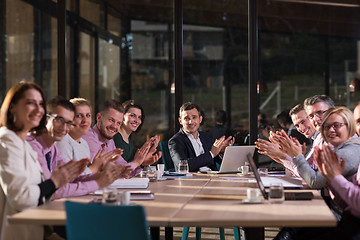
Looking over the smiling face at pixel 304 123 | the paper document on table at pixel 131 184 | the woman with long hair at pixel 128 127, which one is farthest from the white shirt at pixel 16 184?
the smiling face at pixel 304 123

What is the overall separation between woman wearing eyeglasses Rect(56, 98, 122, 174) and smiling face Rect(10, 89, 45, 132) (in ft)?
2.58

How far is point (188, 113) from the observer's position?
527cm

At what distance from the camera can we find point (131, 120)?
16.8 ft

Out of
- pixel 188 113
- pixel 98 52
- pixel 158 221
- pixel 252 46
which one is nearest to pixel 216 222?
pixel 158 221

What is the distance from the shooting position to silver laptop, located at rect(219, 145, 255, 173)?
4.41 m

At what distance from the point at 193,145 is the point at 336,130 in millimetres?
2053

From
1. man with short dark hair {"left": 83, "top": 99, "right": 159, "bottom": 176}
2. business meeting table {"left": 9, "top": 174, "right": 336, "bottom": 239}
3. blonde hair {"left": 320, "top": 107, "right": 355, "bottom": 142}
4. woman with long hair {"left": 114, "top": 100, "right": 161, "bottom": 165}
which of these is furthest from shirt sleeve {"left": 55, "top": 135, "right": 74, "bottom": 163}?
blonde hair {"left": 320, "top": 107, "right": 355, "bottom": 142}

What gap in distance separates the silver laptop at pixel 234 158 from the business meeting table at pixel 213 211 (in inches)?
39.9

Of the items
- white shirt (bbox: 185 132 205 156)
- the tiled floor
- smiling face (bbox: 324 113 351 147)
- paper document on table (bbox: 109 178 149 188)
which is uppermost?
smiling face (bbox: 324 113 351 147)

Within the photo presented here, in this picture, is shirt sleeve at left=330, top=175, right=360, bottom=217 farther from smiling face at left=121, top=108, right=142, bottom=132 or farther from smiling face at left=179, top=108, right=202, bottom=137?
smiling face at left=121, top=108, right=142, bottom=132

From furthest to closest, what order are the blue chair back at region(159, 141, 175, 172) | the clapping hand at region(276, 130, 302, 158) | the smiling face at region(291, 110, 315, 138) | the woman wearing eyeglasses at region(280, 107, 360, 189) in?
the blue chair back at region(159, 141, 175, 172)
the smiling face at region(291, 110, 315, 138)
the clapping hand at region(276, 130, 302, 158)
the woman wearing eyeglasses at region(280, 107, 360, 189)

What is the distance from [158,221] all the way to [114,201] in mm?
422

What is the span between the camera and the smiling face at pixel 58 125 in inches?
132

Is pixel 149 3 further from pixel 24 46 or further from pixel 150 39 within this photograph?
pixel 24 46
